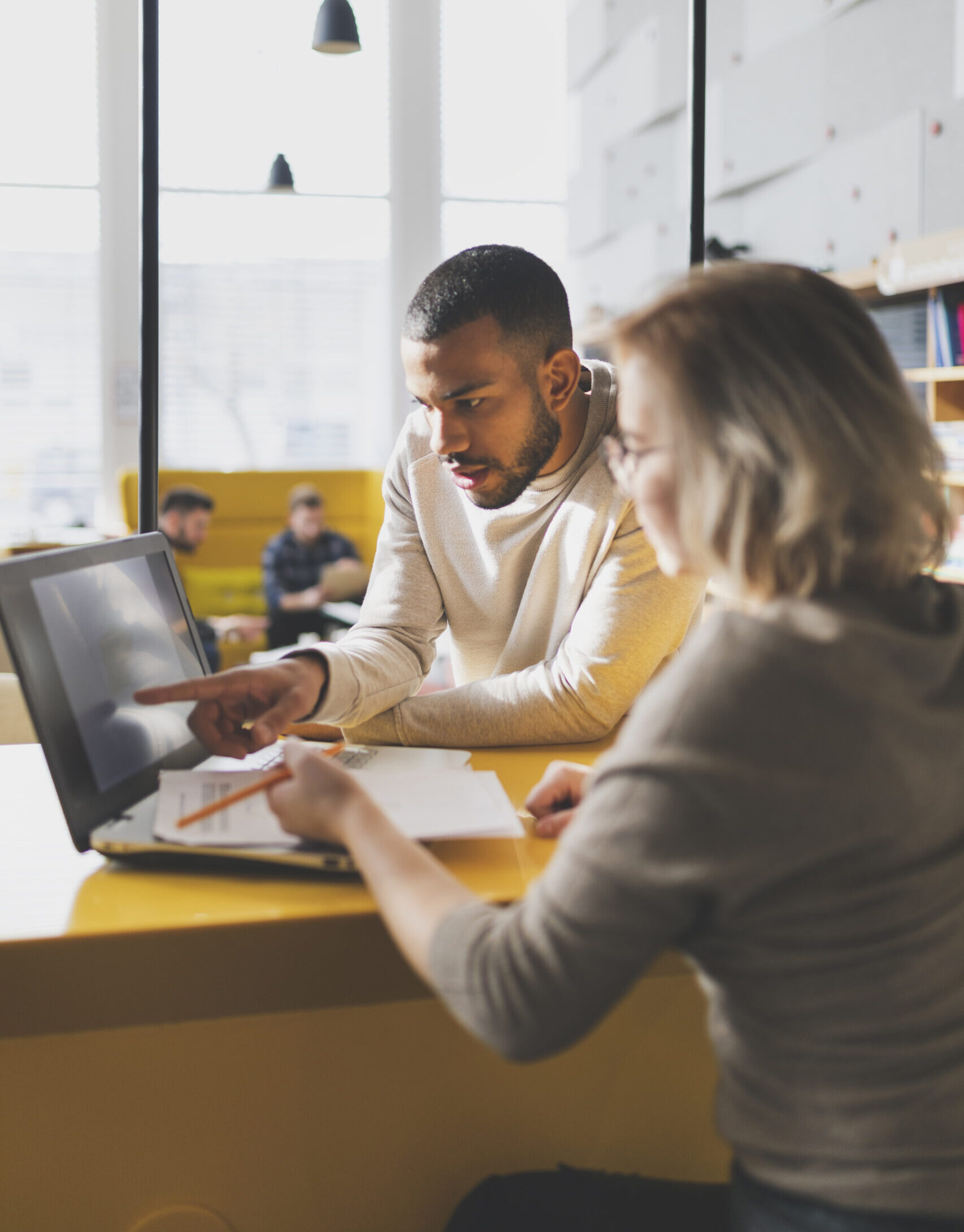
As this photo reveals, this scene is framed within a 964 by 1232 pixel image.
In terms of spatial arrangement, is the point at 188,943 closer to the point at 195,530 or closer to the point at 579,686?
the point at 579,686

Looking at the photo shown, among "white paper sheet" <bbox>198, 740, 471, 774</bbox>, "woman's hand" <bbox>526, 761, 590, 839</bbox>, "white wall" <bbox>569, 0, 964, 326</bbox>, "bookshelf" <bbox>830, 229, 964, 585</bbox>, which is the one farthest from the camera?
"white wall" <bbox>569, 0, 964, 326</bbox>

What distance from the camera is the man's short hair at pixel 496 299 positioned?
4.28 ft

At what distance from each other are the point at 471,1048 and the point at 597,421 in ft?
2.69

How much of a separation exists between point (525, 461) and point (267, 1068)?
797 millimetres

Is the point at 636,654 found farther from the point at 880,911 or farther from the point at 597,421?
the point at 880,911

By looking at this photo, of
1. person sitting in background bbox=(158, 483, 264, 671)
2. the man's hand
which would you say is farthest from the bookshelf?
person sitting in background bbox=(158, 483, 264, 671)

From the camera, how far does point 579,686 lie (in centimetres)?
121

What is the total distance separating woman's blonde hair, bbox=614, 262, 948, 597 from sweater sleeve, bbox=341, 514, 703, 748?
0.58 meters

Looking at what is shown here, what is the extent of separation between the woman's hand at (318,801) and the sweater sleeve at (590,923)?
0.52ft

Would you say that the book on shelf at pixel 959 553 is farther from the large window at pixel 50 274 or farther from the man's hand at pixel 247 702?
the large window at pixel 50 274

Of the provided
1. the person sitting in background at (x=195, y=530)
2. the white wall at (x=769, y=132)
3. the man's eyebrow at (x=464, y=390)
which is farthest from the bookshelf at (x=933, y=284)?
the person sitting in background at (x=195, y=530)

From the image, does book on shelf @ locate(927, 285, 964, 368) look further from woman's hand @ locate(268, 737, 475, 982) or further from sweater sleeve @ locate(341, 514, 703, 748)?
woman's hand @ locate(268, 737, 475, 982)

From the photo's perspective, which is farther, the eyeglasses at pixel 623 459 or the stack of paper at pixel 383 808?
the stack of paper at pixel 383 808

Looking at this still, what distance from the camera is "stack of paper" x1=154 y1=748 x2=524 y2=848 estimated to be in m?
0.81
